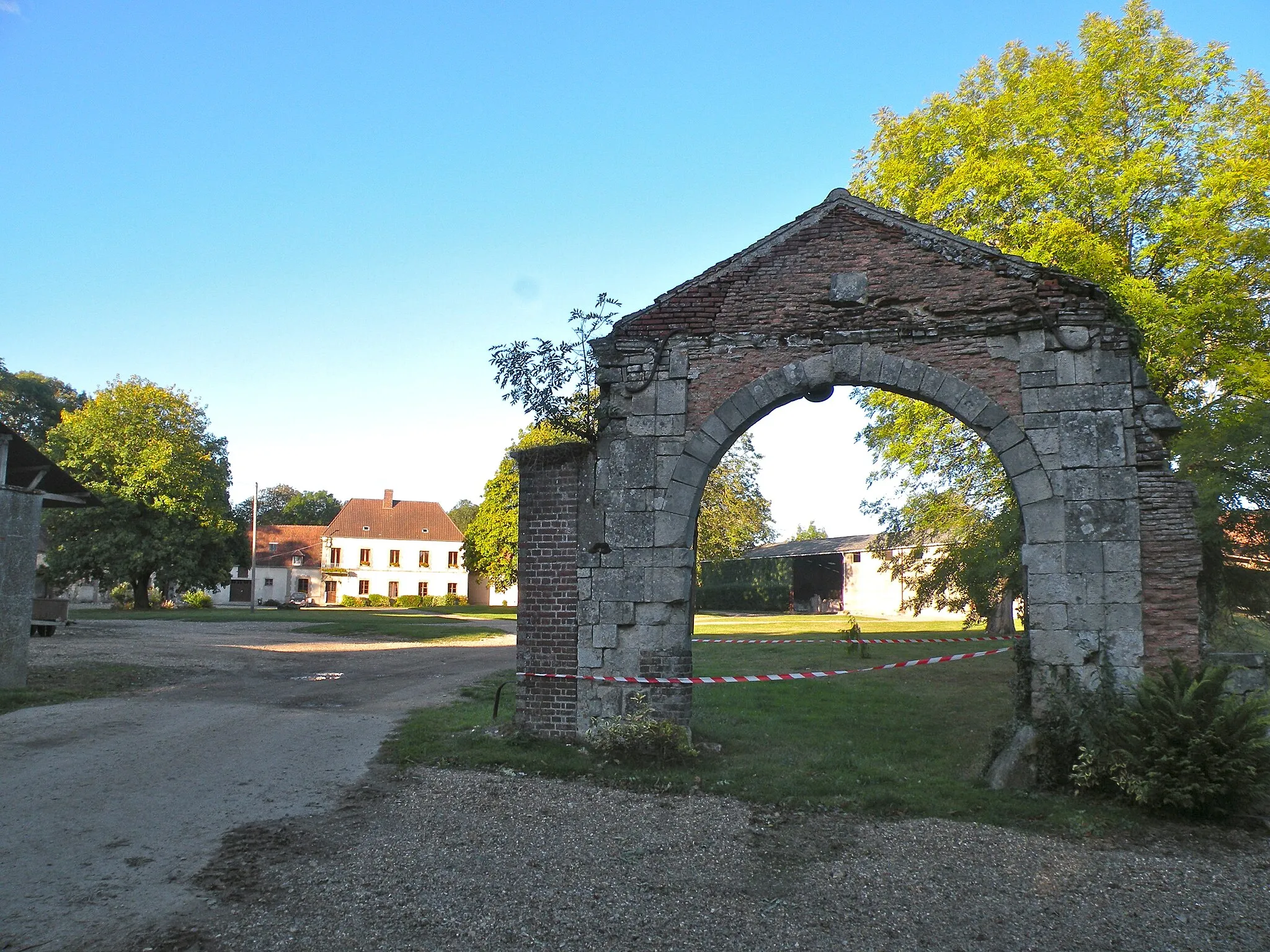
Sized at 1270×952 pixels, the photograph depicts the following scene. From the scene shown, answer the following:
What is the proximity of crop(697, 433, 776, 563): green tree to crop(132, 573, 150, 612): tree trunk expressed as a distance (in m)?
23.9

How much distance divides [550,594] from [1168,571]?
5776 mm

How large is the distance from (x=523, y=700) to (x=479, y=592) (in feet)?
183

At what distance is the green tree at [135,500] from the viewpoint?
3581cm

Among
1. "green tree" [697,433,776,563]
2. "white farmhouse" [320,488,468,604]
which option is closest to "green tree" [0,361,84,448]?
"white farmhouse" [320,488,468,604]

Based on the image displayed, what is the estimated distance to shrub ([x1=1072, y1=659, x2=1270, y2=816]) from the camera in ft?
21.4

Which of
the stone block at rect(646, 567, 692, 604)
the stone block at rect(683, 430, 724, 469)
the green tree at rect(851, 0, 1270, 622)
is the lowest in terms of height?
the stone block at rect(646, 567, 692, 604)

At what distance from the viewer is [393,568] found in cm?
5941

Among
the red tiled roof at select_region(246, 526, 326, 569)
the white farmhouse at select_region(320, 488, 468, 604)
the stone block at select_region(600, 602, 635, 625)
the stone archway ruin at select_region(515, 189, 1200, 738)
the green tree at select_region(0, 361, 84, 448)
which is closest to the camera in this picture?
the stone archway ruin at select_region(515, 189, 1200, 738)

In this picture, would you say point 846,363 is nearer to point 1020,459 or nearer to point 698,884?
point 1020,459

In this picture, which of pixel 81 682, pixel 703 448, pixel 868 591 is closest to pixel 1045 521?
pixel 703 448

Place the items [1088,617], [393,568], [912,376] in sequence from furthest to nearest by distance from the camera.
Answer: [393,568], [912,376], [1088,617]

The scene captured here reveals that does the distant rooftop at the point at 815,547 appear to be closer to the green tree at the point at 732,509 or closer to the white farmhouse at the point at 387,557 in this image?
the green tree at the point at 732,509

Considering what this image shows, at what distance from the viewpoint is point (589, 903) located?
4.86 metres

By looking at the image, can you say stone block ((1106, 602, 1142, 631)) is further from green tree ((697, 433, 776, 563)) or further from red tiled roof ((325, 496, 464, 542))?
red tiled roof ((325, 496, 464, 542))
